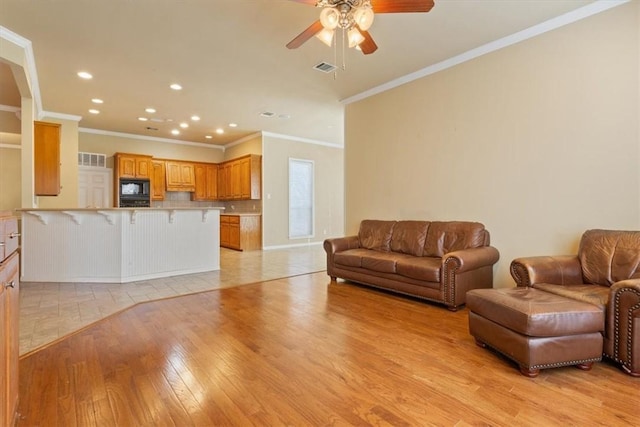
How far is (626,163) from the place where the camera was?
9.22 feet

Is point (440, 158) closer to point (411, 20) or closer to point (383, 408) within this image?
point (411, 20)

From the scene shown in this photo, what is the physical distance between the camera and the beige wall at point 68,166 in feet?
20.5

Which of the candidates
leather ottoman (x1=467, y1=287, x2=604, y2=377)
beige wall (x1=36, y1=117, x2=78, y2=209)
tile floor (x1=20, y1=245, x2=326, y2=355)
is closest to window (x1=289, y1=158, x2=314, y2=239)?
tile floor (x1=20, y1=245, x2=326, y2=355)

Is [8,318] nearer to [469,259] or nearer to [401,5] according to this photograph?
[401,5]

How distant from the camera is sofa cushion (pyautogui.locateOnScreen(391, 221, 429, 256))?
408 cm

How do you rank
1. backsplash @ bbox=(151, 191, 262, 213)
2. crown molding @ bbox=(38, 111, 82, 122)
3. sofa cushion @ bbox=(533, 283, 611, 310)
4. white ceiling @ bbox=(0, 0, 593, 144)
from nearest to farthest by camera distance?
sofa cushion @ bbox=(533, 283, 611, 310) < white ceiling @ bbox=(0, 0, 593, 144) < crown molding @ bbox=(38, 111, 82, 122) < backsplash @ bbox=(151, 191, 262, 213)

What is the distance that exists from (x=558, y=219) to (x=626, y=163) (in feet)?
2.32

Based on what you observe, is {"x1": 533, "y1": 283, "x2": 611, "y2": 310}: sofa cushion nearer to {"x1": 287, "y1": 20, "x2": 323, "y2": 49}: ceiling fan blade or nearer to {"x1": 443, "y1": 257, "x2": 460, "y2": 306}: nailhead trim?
{"x1": 443, "y1": 257, "x2": 460, "y2": 306}: nailhead trim

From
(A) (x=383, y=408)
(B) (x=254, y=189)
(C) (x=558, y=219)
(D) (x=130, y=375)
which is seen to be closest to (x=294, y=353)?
(A) (x=383, y=408)

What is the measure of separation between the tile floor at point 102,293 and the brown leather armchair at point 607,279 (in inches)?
132

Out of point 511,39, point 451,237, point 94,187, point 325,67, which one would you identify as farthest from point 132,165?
point 511,39

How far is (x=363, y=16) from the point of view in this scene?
2.27 metres

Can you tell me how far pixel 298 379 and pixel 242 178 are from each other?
6.67 metres

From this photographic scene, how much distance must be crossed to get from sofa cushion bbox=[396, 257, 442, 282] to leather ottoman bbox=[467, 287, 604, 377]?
1.16 m
